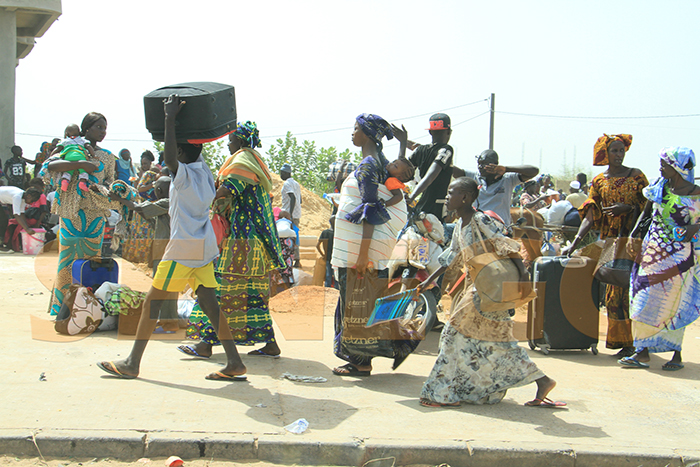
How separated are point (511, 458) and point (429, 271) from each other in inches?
114

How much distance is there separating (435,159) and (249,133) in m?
1.98

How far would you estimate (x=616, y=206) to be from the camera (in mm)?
5941

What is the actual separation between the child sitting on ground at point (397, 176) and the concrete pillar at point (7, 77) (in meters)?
17.0

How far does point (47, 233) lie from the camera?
12016 mm

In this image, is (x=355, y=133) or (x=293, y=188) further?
(x=293, y=188)

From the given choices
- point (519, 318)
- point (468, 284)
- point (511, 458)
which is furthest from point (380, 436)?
point (519, 318)

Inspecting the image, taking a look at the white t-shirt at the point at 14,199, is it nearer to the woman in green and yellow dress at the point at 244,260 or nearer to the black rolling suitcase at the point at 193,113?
the woman in green and yellow dress at the point at 244,260

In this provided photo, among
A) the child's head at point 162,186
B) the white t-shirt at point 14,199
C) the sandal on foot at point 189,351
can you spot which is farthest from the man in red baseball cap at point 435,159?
the white t-shirt at point 14,199

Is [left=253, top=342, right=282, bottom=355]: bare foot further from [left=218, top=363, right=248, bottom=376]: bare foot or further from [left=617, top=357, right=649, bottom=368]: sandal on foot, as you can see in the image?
[left=617, top=357, right=649, bottom=368]: sandal on foot

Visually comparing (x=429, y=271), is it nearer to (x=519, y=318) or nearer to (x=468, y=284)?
(x=468, y=284)

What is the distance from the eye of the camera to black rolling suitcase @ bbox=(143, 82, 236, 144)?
13.6ft

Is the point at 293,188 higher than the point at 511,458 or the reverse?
higher

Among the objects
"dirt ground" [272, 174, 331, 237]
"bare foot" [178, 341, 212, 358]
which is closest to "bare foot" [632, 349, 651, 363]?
"bare foot" [178, 341, 212, 358]

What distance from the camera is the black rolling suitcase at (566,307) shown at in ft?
20.0
